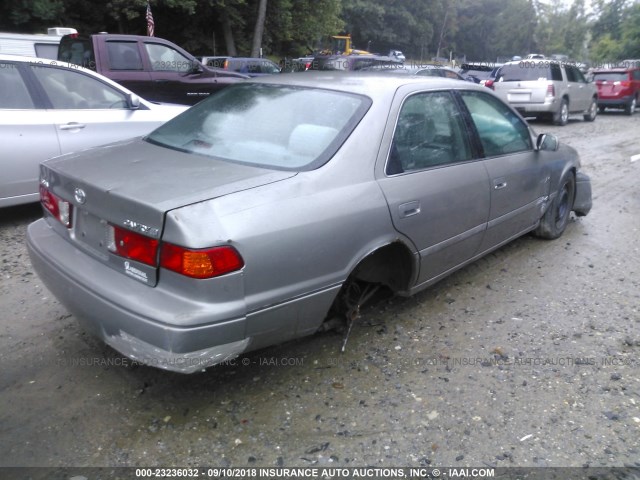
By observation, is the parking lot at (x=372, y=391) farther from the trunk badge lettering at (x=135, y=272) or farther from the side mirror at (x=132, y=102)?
the side mirror at (x=132, y=102)

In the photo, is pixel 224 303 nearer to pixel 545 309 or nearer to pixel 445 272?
pixel 445 272

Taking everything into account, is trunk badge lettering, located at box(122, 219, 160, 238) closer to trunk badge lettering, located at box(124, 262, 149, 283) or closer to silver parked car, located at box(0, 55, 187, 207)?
trunk badge lettering, located at box(124, 262, 149, 283)

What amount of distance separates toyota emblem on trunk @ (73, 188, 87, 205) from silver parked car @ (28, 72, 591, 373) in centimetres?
1

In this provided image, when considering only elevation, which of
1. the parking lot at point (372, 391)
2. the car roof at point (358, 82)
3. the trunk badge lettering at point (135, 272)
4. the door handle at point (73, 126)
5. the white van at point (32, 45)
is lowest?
the parking lot at point (372, 391)

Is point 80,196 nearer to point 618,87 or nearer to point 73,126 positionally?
point 73,126

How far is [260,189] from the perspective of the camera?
253cm

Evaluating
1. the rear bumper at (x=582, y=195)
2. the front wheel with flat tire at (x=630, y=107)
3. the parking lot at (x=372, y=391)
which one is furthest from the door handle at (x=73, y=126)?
the front wheel with flat tire at (x=630, y=107)

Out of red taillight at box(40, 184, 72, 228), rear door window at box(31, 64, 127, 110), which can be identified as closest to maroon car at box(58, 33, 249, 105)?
rear door window at box(31, 64, 127, 110)

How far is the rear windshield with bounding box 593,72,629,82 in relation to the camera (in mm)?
17953

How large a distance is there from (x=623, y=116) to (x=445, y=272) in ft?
59.3

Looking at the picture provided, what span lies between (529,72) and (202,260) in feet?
45.7

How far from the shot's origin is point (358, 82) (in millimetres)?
3408

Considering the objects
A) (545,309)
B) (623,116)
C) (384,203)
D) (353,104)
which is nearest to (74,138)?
(353,104)

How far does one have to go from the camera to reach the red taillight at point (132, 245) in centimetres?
238
